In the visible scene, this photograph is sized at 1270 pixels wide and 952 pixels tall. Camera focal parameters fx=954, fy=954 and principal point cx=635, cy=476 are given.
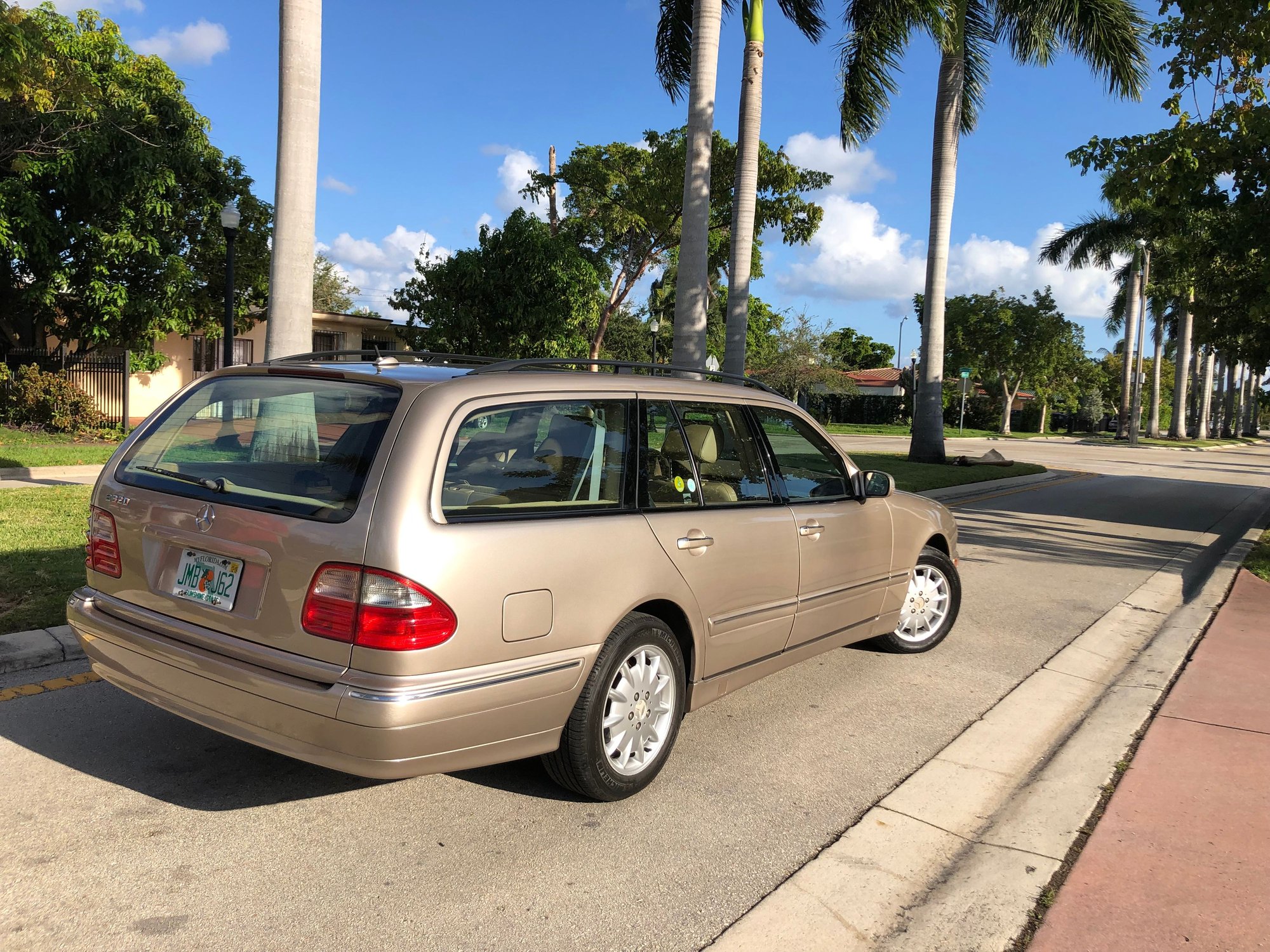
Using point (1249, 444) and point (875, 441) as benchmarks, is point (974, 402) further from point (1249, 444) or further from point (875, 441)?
point (875, 441)

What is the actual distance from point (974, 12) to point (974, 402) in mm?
48026

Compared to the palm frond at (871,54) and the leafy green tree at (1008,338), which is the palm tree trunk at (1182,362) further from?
the palm frond at (871,54)

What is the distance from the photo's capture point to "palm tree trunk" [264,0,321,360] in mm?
8930

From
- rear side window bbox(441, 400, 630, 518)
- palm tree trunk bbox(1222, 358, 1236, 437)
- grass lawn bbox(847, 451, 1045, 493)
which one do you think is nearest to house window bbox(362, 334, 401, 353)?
grass lawn bbox(847, 451, 1045, 493)

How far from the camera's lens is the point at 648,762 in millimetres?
3918

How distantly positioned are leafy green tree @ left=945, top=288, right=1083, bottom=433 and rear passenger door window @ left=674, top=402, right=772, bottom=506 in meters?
54.8

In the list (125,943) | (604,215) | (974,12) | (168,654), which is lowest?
(125,943)

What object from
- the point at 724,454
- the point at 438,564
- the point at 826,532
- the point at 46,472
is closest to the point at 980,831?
the point at 826,532

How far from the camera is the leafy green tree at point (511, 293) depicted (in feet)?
85.8

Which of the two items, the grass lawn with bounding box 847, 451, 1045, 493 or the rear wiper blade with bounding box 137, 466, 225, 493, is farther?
the grass lawn with bounding box 847, 451, 1045, 493

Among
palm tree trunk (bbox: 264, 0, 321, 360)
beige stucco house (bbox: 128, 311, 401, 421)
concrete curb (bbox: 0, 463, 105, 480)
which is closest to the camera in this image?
palm tree trunk (bbox: 264, 0, 321, 360)

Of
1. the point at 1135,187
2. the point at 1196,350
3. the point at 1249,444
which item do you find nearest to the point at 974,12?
the point at 1135,187

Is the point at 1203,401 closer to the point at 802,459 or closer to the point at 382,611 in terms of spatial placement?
the point at 802,459

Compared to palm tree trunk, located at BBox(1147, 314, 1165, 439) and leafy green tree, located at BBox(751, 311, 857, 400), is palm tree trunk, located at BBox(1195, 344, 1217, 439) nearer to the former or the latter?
palm tree trunk, located at BBox(1147, 314, 1165, 439)
